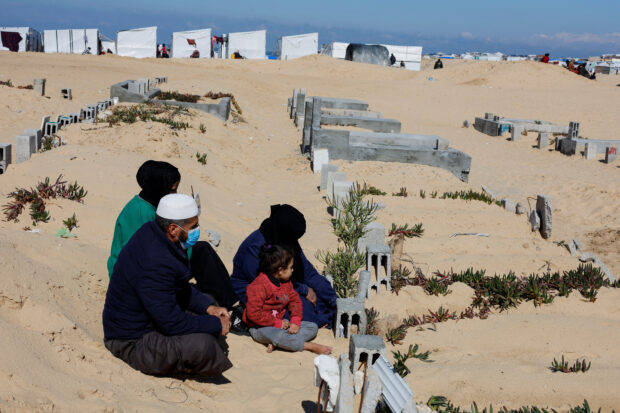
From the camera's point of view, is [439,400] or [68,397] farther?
[439,400]

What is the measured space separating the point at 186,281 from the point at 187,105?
12.2m

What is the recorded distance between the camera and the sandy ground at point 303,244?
3529 millimetres

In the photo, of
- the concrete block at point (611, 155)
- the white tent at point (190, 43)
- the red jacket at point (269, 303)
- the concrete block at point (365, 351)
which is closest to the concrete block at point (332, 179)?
the red jacket at point (269, 303)

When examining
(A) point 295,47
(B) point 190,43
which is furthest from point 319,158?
(A) point 295,47

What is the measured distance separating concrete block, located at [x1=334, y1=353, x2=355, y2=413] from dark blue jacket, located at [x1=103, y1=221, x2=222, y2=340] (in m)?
1.06

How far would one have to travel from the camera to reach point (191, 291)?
13.5 ft

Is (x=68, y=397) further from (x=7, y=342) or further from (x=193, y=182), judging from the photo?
(x=193, y=182)

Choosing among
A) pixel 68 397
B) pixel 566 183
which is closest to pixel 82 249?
pixel 68 397

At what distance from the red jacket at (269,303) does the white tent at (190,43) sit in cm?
3572

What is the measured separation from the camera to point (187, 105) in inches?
602

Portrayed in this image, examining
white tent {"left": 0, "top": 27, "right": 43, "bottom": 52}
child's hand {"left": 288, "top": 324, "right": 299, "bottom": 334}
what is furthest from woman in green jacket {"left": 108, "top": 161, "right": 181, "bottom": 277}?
white tent {"left": 0, "top": 27, "right": 43, "bottom": 52}

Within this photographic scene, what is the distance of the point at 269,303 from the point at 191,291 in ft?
2.53

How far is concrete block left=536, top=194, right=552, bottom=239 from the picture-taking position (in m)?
8.48

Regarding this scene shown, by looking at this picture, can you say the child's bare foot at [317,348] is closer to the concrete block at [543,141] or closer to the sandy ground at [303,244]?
the sandy ground at [303,244]
